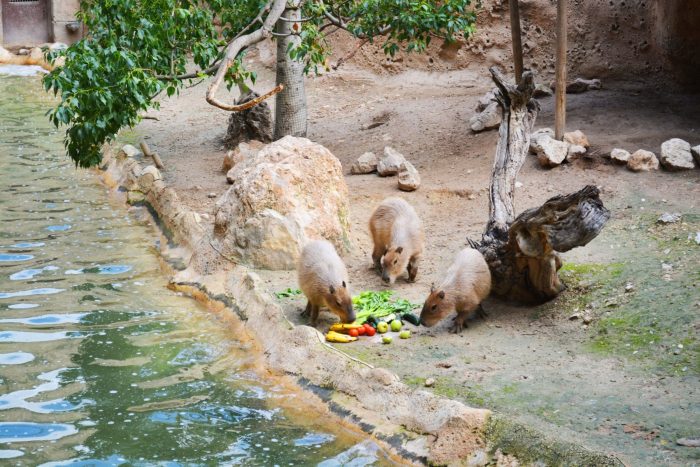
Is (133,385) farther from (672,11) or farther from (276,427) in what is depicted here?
(672,11)

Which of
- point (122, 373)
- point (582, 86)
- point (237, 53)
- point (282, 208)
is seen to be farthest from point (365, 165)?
point (122, 373)

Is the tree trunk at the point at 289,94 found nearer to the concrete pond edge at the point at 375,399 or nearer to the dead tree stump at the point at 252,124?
the dead tree stump at the point at 252,124

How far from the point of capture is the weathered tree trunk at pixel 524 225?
7184 mm

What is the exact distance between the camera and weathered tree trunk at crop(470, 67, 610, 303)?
7184 mm

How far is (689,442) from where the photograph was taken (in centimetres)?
525

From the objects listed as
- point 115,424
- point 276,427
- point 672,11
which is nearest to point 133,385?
point 115,424

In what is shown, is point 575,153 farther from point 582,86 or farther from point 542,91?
point 582,86

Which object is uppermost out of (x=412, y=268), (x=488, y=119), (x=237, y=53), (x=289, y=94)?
(x=237, y=53)

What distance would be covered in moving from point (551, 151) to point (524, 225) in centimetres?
423

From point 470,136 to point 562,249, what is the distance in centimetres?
636

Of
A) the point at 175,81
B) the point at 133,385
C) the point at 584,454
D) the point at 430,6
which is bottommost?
the point at 133,385

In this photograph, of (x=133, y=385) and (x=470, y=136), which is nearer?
(x=133, y=385)

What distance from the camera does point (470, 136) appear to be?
13.6 m

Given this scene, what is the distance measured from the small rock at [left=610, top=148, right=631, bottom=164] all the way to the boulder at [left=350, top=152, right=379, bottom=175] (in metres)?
3.33
